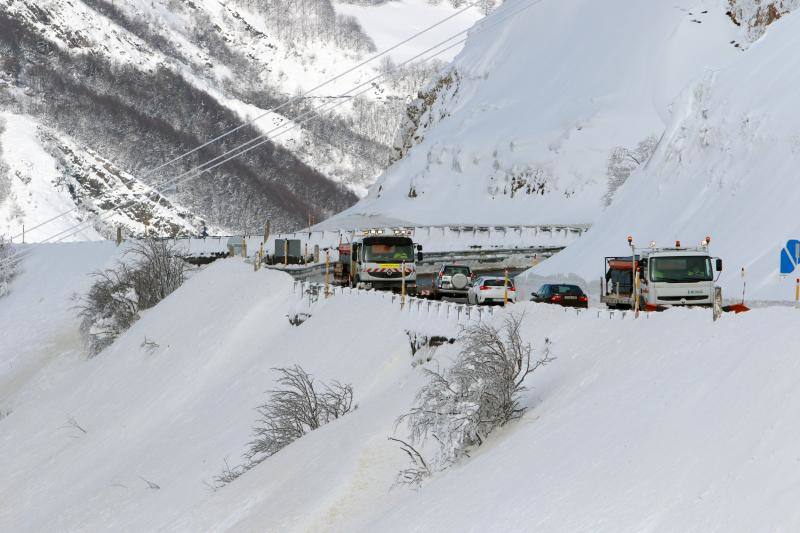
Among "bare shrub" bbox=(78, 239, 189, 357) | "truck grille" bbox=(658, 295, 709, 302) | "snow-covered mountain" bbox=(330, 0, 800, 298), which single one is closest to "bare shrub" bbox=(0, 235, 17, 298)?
"bare shrub" bbox=(78, 239, 189, 357)

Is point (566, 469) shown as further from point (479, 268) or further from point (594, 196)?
point (594, 196)

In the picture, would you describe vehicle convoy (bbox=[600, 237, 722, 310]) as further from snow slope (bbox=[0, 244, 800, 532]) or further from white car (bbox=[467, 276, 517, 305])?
white car (bbox=[467, 276, 517, 305])

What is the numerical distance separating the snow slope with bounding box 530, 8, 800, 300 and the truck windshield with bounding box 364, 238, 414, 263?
24.8 feet

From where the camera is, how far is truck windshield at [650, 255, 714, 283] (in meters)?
28.7

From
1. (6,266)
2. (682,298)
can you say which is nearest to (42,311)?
(6,266)

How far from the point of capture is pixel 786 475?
12.4 m

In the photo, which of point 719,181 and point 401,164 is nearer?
point 719,181

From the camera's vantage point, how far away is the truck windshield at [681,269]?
94.1ft

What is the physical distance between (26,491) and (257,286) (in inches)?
473

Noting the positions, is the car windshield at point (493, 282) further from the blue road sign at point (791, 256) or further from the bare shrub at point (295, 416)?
the blue road sign at point (791, 256)

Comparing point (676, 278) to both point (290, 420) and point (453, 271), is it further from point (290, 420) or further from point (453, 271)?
point (453, 271)

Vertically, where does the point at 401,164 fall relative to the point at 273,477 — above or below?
above

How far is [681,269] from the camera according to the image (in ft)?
94.4

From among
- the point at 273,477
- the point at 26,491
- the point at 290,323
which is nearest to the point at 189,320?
the point at 290,323
